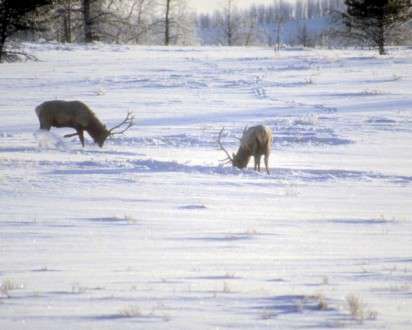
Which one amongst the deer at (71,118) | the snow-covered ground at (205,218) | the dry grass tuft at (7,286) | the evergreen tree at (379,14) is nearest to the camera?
the snow-covered ground at (205,218)

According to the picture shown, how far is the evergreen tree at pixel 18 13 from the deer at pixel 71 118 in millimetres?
16043

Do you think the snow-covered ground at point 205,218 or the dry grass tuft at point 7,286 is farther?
the dry grass tuft at point 7,286

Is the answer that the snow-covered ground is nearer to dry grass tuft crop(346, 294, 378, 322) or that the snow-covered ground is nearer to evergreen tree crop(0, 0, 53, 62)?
dry grass tuft crop(346, 294, 378, 322)

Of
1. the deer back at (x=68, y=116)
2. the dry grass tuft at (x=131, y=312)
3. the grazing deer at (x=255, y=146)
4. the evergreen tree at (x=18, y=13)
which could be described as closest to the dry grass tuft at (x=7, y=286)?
the dry grass tuft at (x=131, y=312)

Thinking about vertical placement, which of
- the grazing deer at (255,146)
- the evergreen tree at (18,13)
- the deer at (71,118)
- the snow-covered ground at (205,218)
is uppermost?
the evergreen tree at (18,13)

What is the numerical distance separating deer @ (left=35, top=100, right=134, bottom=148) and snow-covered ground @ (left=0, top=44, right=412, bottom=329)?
45 centimetres

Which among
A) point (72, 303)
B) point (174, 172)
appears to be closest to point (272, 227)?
point (72, 303)

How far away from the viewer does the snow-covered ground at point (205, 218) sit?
18.6ft

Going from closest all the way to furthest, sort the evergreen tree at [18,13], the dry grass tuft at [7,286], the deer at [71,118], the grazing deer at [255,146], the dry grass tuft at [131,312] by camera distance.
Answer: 1. the dry grass tuft at [131,312]
2. the dry grass tuft at [7,286]
3. the grazing deer at [255,146]
4. the deer at [71,118]
5. the evergreen tree at [18,13]

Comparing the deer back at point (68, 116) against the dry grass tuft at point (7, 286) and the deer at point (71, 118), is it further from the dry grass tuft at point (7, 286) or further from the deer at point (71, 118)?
the dry grass tuft at point (7, 286)

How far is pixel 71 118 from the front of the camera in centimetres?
1823

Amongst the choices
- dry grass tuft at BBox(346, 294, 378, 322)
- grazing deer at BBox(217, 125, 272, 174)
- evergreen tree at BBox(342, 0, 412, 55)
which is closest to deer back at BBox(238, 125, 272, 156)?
grazing deer at BBox(217, 125, 272, 174)

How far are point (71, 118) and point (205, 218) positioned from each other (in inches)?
346

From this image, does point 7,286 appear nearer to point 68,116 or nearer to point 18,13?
point 68,116
